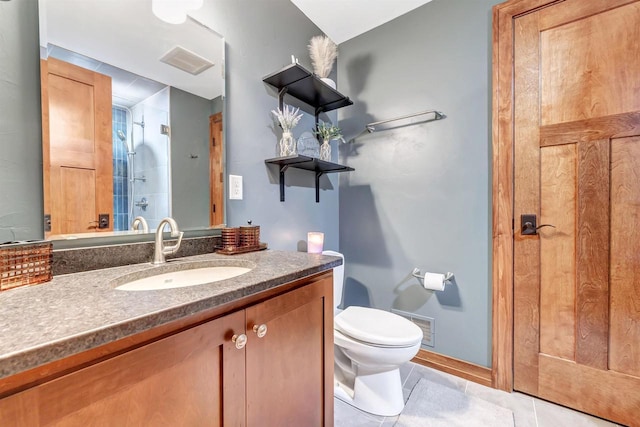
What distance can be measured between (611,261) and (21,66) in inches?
95.4

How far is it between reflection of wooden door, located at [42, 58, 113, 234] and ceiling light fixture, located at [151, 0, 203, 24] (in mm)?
392

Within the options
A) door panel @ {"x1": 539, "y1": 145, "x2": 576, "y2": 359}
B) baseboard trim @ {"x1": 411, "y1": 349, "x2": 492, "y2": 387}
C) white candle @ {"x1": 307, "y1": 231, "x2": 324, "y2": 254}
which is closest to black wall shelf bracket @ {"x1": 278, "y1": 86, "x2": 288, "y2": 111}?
white candle @ {"x1": 307, "y1": 231, "x2": 324, "y2": 254}

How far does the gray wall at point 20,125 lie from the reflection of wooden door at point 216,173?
566 mm

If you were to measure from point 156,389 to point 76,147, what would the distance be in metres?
0.83

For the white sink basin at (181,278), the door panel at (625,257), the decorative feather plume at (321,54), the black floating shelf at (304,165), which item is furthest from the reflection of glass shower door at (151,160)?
the door panel at (625,257)

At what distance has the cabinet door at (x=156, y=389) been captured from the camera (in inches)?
15.7

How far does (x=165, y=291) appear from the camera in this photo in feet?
2.07

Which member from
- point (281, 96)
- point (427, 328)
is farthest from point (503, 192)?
point (281, 96)

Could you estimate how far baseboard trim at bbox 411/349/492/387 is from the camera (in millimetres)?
1539

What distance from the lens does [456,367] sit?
64.1 inches

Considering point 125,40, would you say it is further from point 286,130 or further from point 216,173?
point 286,130

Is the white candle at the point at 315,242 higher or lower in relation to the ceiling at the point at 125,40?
lower

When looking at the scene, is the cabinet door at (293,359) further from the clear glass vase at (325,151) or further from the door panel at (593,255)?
the door panel at (593,255)

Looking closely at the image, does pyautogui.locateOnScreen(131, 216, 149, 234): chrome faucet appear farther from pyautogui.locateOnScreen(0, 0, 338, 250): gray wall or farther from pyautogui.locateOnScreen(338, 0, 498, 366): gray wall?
pyautogui.locateOnScreen(338, 0, 498, 366): gray wall
